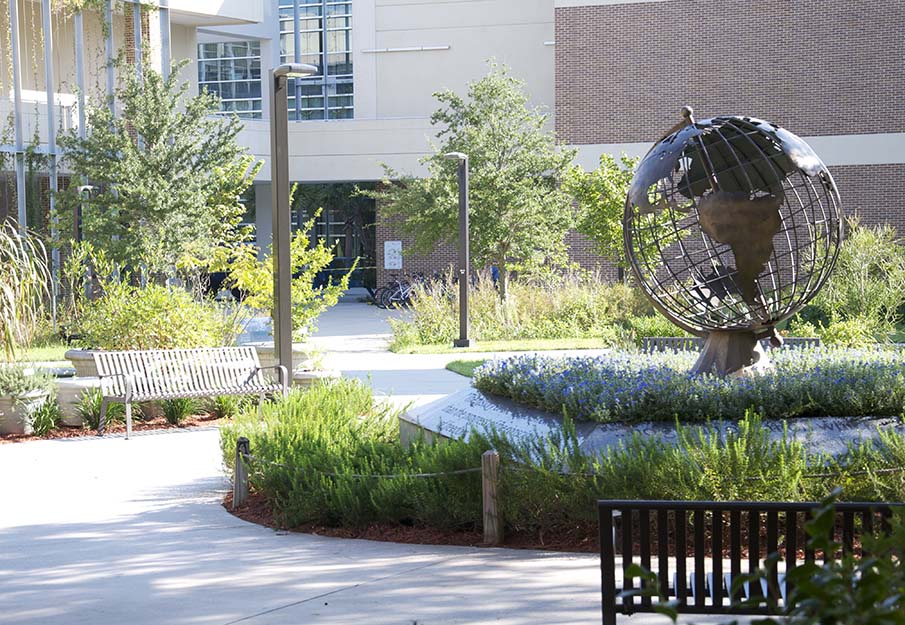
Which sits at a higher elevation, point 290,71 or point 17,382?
point 290,71

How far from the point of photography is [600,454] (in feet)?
23.9

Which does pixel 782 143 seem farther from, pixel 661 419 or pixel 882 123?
pixel 882 123

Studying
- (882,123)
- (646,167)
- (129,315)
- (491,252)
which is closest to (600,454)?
(646,167)

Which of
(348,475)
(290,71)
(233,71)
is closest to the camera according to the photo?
(348,475)

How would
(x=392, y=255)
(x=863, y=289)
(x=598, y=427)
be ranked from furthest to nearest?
(x=392, y=255)
(x=863, y=289)
(x=598, y=427)

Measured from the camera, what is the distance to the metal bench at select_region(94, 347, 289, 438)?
40.8 ft

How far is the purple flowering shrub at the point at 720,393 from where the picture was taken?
7.75m

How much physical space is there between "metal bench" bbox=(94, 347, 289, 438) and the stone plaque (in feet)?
11.9

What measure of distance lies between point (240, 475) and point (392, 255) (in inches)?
1296

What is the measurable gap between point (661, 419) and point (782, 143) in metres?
2.20

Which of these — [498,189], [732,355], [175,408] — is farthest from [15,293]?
[498,189]

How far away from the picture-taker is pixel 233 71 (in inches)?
1614

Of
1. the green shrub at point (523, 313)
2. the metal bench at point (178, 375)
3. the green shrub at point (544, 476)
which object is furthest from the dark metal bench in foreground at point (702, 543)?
the green shrub at point (523, 313)

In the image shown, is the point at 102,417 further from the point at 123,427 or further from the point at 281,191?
the point at 281,191
